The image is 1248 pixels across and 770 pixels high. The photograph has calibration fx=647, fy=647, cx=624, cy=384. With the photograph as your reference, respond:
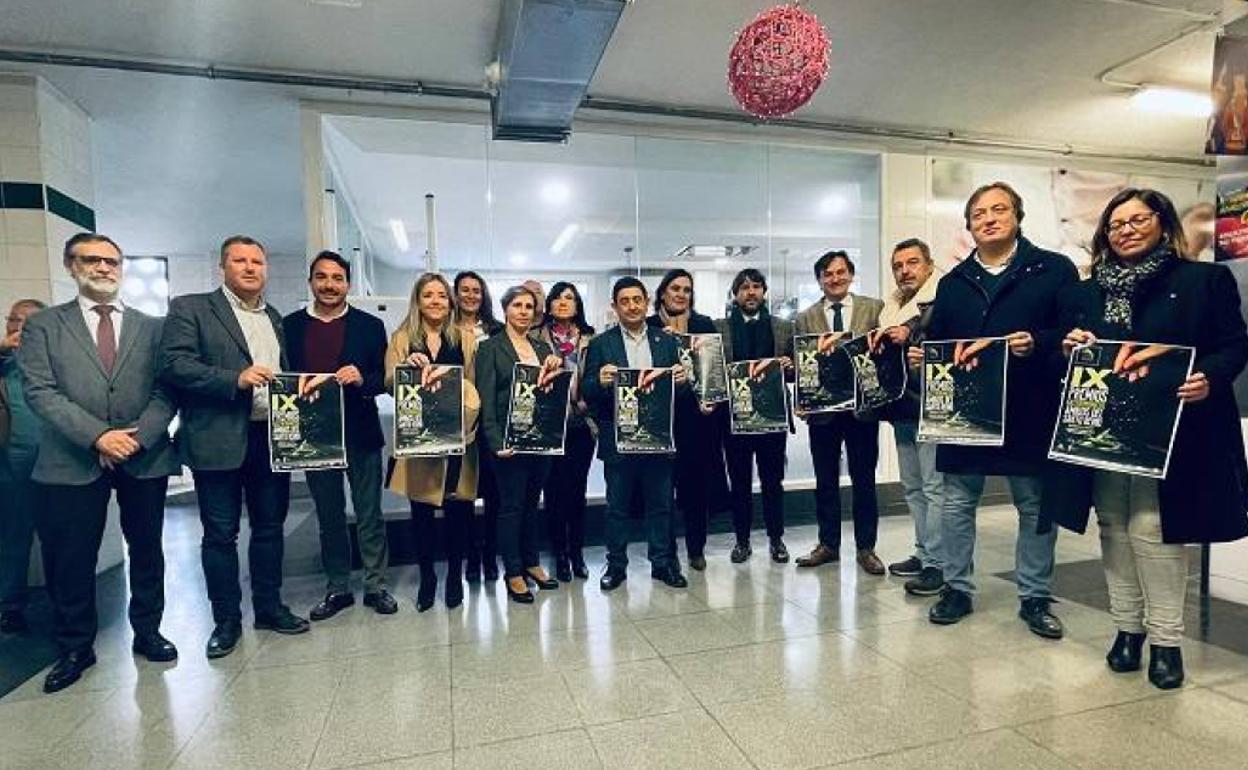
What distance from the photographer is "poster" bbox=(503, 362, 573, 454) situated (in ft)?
9.56

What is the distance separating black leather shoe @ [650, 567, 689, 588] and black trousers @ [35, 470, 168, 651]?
2.18m

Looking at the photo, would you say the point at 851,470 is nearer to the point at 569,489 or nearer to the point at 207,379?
the point at 569,489

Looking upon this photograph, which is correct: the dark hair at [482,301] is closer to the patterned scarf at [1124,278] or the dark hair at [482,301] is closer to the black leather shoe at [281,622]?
the black leather shoe at [281,622]

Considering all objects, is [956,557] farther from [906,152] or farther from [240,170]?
[240,170]

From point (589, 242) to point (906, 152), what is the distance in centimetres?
510

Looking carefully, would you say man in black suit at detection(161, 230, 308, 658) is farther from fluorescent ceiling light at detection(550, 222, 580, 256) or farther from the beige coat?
fluorescent ceiling light at detection(550, 222, 580, 256)

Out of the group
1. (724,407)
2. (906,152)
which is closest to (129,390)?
(724,407)

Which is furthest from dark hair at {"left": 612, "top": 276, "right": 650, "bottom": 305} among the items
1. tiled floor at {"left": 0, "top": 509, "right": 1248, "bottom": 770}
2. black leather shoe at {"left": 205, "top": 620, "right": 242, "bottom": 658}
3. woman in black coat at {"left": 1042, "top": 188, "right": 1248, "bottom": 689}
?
black leather shoe at {"left": 205, "top": 620, "right": 242, "bottom": 658}

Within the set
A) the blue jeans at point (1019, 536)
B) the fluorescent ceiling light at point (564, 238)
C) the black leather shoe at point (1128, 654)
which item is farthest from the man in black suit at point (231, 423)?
the fluorescent ceiling light at point (564, 238)

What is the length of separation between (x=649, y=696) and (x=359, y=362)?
188 cm

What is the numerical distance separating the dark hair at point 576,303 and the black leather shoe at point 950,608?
2.13 meters

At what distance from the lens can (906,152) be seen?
5.24m

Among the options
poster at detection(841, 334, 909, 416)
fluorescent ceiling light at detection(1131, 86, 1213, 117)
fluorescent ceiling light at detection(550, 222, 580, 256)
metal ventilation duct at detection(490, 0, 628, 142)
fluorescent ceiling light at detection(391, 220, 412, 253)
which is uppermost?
fluorescent ceiling light at detection(1131, 86, 1213, 117)

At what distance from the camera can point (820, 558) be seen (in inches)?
137
